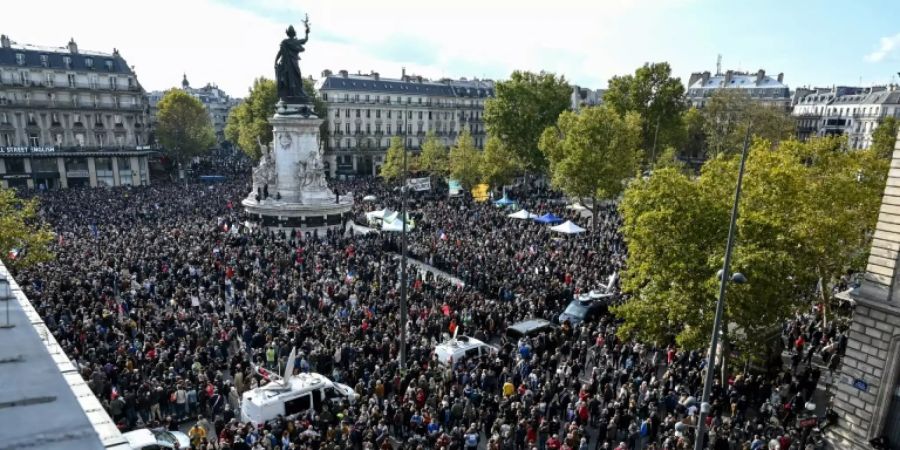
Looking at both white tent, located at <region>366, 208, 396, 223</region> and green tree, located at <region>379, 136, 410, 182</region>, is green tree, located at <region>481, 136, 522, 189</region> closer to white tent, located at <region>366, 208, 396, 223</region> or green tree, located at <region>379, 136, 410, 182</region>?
green tree, located at <region>379, 136, 410, 182</region>

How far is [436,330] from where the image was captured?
72.9 feet

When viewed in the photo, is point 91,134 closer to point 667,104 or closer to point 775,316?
point 667,104

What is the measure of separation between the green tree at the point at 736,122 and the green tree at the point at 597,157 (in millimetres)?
23526

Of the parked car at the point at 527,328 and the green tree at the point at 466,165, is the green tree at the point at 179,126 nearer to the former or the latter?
the green tree at the point at 466,165

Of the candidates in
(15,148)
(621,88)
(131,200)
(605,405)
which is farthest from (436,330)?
(15,148)

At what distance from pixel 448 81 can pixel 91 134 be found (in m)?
50.4

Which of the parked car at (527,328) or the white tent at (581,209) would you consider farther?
the white tent at (581,209)

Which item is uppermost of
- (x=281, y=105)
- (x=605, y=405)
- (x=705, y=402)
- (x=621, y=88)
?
(x=621, y=88)

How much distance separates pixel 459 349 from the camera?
1977 centimetres

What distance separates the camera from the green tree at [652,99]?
59.1 meters

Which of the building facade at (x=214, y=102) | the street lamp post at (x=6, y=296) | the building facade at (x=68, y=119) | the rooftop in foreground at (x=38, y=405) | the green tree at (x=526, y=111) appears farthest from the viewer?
the building facade at (x=214, y=102)

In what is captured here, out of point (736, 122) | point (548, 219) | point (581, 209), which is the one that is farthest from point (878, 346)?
point (736, 122)

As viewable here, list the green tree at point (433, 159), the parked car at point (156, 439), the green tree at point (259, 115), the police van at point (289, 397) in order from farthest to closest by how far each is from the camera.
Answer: the green tree at point (259, 115), the green tree at point (433, 159), the police van at point (289, 397), the parked car at point (156, 439)

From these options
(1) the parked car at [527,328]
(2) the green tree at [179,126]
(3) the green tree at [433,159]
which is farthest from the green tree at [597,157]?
(2) the green tree at [179,126]
